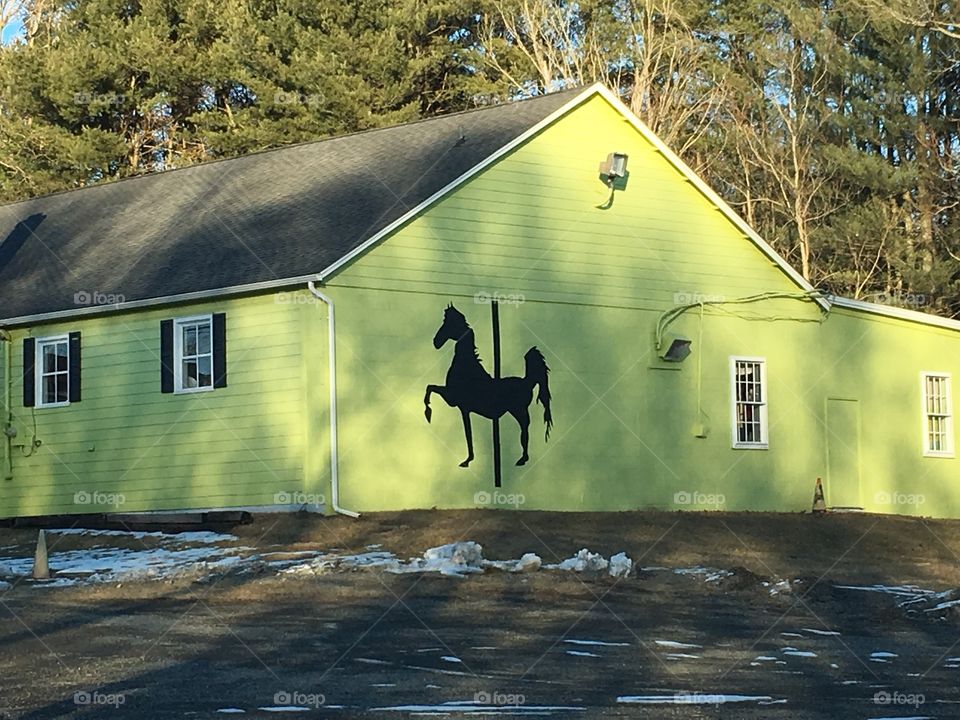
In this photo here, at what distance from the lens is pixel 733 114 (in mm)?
51938

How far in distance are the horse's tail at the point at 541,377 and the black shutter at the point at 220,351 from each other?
4.87 metres

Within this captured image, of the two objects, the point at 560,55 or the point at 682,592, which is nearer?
the point at 682,592

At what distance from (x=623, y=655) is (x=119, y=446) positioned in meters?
14.2

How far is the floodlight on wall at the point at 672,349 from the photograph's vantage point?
29031 millimetres

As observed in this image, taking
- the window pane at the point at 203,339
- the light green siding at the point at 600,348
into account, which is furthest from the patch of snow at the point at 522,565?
the window pane at the point at 203,339

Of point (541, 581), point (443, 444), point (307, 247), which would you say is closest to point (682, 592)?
point (541, 581)

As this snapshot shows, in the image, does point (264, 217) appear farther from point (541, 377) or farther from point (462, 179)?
point (541, 377)

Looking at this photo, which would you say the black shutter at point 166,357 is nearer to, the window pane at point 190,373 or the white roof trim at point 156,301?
the window pane at point 190,373

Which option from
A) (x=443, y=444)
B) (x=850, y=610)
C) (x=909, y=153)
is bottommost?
(x=850, y=610)

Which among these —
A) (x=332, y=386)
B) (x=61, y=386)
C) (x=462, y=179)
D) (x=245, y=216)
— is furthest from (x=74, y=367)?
(x=462, y=179)

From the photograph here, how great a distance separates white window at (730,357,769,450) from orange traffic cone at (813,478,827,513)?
1.37m

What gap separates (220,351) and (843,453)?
12.0m

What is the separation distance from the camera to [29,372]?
93.9ft

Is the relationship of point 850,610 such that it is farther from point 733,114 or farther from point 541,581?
point 733,114
